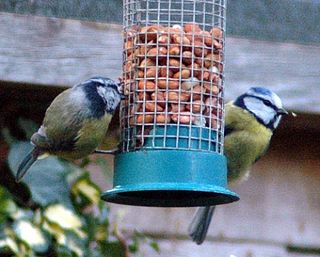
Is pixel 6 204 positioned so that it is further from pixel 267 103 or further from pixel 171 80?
pixel 267 103

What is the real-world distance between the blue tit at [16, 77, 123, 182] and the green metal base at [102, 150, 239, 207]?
0.31 feet

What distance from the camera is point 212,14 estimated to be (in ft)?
10.2

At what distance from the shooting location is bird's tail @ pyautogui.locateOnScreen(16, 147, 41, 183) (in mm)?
3094

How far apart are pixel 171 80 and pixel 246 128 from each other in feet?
1.51

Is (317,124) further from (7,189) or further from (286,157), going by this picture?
→ (7,189)

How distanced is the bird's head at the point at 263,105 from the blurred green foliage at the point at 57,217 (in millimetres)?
502

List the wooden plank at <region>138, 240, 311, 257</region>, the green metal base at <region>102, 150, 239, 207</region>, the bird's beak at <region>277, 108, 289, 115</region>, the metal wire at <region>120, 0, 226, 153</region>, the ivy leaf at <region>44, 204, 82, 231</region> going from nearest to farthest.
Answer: the green metal base at <region>102, 150, 239, 207</region> → the metal wire at <region>120, 0, 226, 153</region> → the bird's beak at <region>277, 108, 289, 115</region> → the ivy leaf at <region>44, 204, 82, 231</region> → the wooden plank at <region>138, 240, 311, 257</region>

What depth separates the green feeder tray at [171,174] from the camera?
9.29 ft

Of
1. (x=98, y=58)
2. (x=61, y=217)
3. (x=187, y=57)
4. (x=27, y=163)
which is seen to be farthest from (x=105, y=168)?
(x=187, y=57)

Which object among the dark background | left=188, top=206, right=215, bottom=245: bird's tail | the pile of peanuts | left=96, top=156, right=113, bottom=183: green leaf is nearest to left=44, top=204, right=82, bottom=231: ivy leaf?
left=96, top=156, right=113, bottom=183: green leaf

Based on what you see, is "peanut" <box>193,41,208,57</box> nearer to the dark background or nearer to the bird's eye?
the bird's eye

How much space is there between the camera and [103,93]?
297 cm

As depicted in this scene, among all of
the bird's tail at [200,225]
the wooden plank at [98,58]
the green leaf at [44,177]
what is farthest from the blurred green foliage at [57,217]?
the wooden plank at [98,58]

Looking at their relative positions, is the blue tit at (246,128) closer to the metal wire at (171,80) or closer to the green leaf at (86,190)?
the metal wire at (171,80)
